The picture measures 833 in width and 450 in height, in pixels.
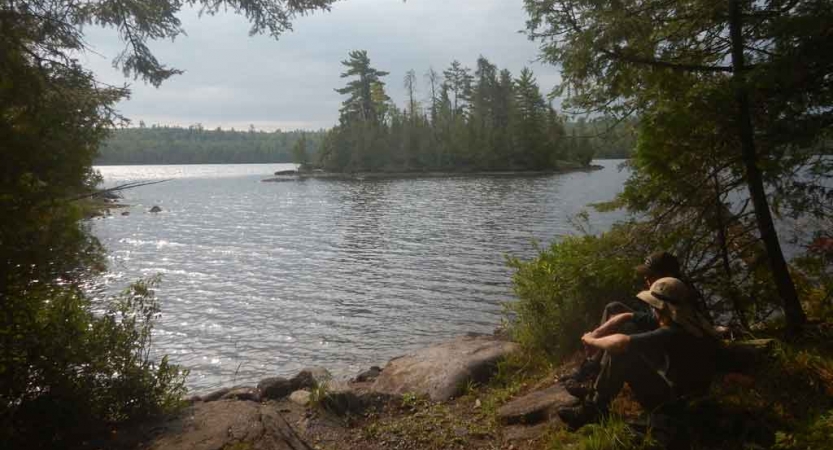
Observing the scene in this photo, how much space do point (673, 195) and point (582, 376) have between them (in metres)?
2.34

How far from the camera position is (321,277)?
19.5m

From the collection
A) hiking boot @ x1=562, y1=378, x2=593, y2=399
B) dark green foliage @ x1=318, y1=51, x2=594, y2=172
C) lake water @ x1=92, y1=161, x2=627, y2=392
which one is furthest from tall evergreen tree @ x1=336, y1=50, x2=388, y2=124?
hiking boot @ x1=562, y1=378, x2=593, y2=399

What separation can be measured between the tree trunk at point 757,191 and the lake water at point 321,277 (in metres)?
7.35

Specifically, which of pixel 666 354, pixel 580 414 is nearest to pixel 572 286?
pixel 580 414

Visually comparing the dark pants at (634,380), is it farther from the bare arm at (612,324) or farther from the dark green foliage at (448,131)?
the dark green foliage at (448,131)

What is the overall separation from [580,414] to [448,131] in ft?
303

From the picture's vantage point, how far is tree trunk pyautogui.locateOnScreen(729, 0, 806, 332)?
17.0ft

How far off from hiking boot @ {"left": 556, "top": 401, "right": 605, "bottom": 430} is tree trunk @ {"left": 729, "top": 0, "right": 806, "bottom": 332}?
7.55 ft

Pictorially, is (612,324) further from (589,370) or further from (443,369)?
(443,369)

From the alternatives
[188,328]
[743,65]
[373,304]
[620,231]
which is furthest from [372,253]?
[743,65]

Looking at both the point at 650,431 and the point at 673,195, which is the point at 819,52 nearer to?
the point at 673,195

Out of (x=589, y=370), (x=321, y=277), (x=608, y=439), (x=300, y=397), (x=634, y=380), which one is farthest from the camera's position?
(x=321, y=277)

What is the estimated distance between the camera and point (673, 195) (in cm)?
596

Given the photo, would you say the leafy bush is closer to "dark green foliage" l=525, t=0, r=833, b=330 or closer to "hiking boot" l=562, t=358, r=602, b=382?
"hiking boot" l=562, t=358, r=602, b=382
